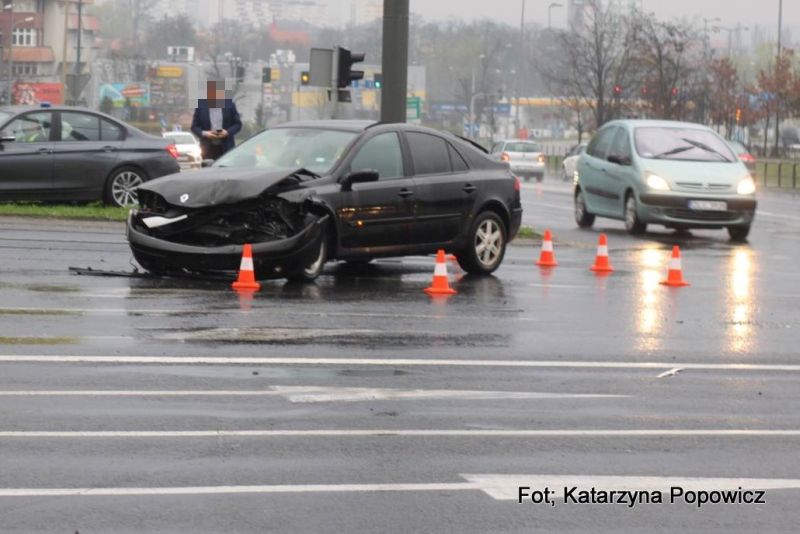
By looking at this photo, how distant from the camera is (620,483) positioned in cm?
766

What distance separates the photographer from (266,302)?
14578mm

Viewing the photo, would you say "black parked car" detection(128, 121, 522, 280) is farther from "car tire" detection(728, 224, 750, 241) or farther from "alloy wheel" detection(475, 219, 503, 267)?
"car tire" detection(728, 224, 750, 241)

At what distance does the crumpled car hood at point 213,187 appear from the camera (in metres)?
15.5

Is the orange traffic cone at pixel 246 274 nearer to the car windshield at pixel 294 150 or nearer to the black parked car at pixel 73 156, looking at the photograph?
the car windshield at pixel 294 150

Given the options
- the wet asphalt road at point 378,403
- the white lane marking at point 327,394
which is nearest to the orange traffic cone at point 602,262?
the wet asphalt road at point 378,403

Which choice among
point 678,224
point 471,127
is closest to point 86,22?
point 471,127

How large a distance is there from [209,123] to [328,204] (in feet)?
23.1

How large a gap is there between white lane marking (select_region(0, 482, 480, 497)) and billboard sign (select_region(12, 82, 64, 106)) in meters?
89.1

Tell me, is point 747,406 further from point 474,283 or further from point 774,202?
point 774,202

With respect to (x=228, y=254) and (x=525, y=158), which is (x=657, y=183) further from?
(x=525, y=158)

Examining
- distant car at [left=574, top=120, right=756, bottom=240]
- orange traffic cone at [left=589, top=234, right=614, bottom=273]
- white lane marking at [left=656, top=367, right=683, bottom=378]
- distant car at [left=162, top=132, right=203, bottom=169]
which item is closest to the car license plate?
distant car at [left=574, top=120, right=756, bottom=240]

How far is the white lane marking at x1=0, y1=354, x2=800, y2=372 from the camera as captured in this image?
10880mm

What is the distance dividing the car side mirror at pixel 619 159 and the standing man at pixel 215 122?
6.79m

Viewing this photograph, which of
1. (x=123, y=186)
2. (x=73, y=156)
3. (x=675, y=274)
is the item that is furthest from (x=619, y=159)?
(x=675, y=274)
